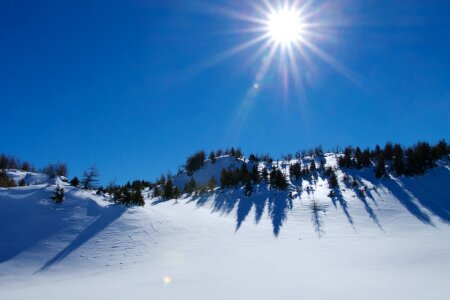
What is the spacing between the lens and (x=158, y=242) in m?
23.7

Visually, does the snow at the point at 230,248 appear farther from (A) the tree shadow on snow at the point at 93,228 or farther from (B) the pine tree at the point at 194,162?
(B) the pine tree at the point at 194,162

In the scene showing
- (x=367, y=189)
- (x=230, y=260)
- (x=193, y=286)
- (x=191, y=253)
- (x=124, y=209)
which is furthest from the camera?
(x=367, y=189)

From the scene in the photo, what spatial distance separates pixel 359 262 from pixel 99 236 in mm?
18158

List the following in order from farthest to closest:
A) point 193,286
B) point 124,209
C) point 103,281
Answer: point 124,209
point 103,281
point 193,286

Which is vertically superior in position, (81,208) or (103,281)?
(81,208)

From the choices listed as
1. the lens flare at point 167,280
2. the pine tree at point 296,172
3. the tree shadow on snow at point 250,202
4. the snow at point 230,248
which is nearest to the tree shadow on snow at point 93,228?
the snow at point 230,248

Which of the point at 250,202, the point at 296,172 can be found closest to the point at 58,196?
the point at 250,202

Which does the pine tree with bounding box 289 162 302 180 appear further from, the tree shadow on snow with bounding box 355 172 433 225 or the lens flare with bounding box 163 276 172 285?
the lens flare with bounding box 163 276 172 285

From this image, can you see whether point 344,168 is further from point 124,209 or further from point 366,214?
point 124,209

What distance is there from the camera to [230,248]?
2327 cm

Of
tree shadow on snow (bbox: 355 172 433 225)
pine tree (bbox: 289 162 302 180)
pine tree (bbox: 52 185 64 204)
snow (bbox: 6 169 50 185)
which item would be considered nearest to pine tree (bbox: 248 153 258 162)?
pine tree (bbox: 289 162 302 180)

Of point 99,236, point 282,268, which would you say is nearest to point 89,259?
point 99,236

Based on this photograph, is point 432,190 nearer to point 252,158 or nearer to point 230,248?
point 230,248

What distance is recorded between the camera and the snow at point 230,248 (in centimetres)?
1331
